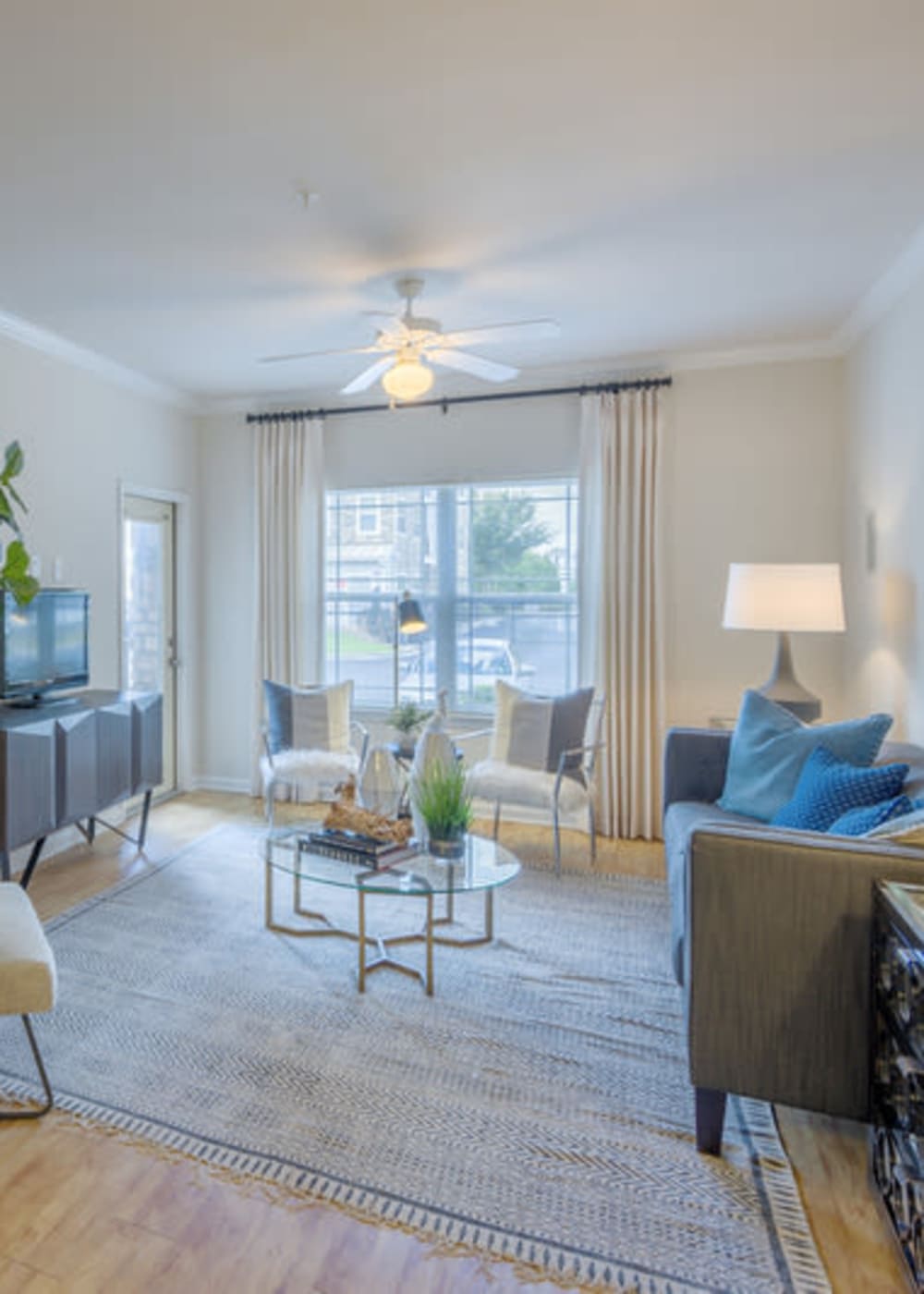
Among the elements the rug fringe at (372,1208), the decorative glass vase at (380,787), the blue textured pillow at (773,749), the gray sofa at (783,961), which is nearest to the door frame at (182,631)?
the decorative glass vase at (380,787)

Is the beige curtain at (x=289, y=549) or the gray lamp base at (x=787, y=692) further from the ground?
the beige curtain at (x=289, y=549)

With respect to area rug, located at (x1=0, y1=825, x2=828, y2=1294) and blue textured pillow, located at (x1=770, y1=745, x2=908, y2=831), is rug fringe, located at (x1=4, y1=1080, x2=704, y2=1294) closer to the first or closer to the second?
area rug, located at (x1=0, y1=825, x2=828, y2=1294)

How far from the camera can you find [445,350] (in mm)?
3105

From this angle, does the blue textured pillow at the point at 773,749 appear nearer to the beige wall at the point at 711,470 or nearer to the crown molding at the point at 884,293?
the beige wall at the point at 711,470

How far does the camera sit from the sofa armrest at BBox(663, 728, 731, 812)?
10.0 feet

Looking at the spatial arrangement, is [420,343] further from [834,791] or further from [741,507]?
[834,791]

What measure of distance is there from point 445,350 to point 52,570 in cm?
243

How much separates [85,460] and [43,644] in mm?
1214

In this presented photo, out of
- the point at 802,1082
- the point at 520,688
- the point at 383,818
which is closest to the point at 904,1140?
the point at 802,1082

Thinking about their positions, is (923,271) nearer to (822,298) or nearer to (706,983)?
(822,298)

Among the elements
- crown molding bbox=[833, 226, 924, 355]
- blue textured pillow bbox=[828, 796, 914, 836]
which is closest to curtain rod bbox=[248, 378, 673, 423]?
crown molding bbox=[833, 226, 924, 355]

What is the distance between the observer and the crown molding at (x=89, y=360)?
354 cm

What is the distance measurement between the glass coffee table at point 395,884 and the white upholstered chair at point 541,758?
2.40 ft

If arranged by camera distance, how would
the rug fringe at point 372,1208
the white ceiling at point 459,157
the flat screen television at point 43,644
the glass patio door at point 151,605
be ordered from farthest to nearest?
1. the glass patio door at point 151,605
2. the flat screen television at point 43,644
3. the white ceiling at point 459,157
4. the rug fringe at point 372,1208
